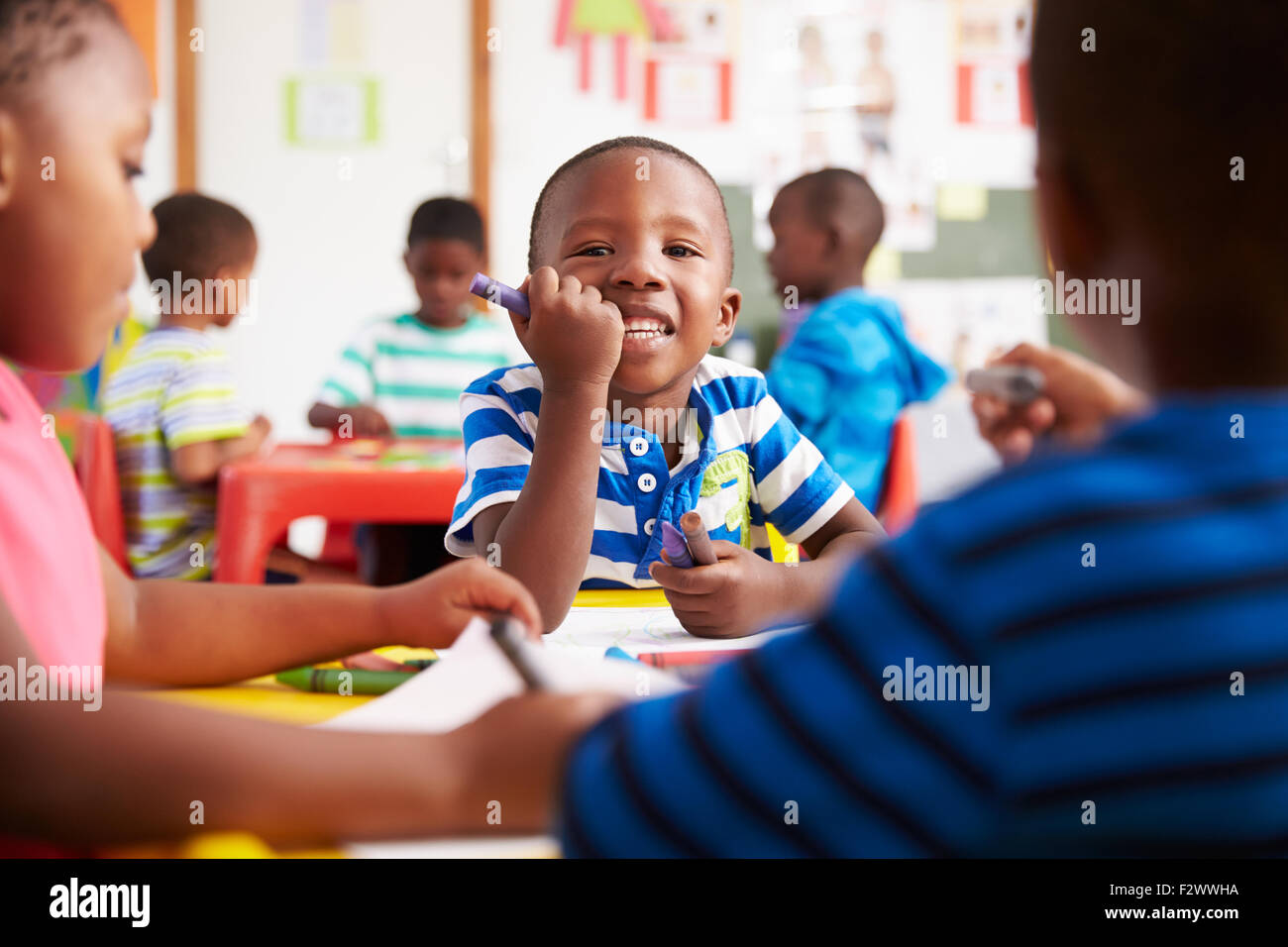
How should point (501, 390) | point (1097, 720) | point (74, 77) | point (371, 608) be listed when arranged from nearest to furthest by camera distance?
point (1097, 720)
point (74, 77)
point (371, 608)
point (501, 390)

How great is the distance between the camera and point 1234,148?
0.32 meters

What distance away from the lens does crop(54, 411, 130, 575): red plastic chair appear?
5.78 feet

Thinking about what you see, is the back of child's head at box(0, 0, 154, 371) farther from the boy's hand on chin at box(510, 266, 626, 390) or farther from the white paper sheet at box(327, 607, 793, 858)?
the boy's hand on chin at box(510, 266, 626, 390)

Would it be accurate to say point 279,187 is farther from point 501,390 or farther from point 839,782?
point 839,782

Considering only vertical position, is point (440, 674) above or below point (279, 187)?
below

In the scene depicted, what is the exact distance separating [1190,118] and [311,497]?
4.34ft

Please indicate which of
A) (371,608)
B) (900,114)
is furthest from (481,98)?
(371,608)

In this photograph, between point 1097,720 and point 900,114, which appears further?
point 900,114

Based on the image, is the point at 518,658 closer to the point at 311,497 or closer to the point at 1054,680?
the point at 1054,680

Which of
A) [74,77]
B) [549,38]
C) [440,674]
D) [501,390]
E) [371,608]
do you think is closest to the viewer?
[74,77]

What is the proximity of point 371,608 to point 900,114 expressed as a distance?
10.5 feet

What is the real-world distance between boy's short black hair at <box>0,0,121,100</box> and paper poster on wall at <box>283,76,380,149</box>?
3.13m

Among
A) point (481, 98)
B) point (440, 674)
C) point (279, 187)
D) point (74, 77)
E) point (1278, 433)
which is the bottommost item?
point (440, 674)

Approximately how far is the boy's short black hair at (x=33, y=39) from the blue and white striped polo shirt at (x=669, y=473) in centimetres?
51
